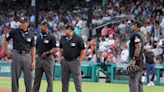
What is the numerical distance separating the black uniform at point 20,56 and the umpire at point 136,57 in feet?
8.42

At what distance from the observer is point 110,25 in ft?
97.9

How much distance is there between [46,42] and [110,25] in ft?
54.1

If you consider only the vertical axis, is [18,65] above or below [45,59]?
below

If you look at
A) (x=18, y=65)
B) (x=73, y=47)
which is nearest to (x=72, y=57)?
(x=73, y=47)

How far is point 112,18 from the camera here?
1183 inches

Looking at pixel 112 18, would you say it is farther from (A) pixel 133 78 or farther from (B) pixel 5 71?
(A) pixel 133 78

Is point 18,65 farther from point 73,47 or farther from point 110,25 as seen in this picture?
point 110,25

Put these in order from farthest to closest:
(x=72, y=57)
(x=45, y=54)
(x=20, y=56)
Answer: (x=45, y=54), (x=72, y=57), (x=20, y=56)

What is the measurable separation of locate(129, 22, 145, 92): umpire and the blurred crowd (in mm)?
8928

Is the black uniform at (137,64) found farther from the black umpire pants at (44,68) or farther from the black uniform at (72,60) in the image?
the black umpire pants at (44,68)

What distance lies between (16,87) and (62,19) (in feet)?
66.1

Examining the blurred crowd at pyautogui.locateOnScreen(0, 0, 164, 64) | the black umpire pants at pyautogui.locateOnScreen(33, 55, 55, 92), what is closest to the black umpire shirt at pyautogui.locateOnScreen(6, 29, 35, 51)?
the black umpire pants at pyautogui.locateOnScreen(33, 55, 55, 92)

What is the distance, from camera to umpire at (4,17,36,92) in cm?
1272

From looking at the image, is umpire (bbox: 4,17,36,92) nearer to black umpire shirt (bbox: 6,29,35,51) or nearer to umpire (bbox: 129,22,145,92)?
black umpire shirt (bbox: 6,29,35,51)
